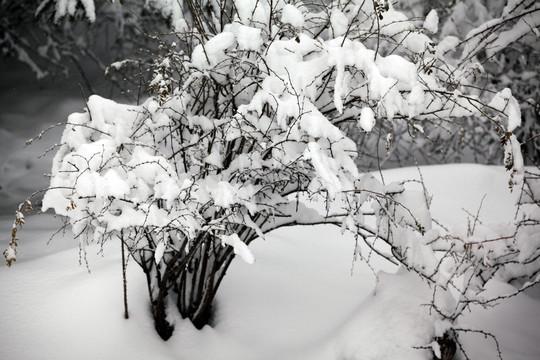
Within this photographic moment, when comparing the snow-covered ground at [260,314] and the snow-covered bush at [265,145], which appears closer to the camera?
the snow-covered bush at [265,145]

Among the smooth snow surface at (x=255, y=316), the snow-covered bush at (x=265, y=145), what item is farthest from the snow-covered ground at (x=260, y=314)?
the snow-covered bush at (x=265, y=145)

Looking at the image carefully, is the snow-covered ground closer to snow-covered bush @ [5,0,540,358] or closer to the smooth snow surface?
the smooth snow surface

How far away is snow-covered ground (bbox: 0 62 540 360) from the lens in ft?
7.88

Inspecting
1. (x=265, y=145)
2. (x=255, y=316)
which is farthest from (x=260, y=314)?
(x=265, y=145)

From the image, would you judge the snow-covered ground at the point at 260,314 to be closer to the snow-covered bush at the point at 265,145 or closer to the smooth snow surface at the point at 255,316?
the smooth snow surface at the point at 255,316

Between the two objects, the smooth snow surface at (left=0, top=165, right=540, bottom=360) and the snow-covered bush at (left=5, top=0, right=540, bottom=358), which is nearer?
the snow-covered bush at (left=5, top=0, right=540, bottom=358)

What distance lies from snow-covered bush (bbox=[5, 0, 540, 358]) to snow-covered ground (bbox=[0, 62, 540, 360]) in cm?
17

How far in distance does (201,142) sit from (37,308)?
1.32 m

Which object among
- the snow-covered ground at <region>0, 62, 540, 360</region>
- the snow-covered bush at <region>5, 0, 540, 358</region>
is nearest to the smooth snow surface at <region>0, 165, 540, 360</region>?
the snow-covered ground at <region>0, 62, 540, 360</region>

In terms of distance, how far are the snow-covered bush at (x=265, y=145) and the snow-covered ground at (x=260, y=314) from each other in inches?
6.5

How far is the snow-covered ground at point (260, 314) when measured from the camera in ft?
7.88

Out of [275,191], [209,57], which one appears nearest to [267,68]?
[209,57]

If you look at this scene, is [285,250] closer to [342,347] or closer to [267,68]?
[342,347]

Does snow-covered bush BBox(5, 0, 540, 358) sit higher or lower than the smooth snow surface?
higher
